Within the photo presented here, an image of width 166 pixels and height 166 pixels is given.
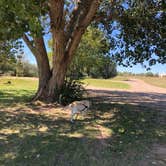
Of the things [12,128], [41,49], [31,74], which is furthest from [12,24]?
[31,74]

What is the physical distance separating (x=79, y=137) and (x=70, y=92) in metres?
5.93

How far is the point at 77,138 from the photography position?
6980 mm

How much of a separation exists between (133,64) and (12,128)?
7555 mm

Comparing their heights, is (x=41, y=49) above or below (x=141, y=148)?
above

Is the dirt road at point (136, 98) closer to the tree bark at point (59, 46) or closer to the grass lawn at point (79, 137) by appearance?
the grass lawn at point (79, 137)

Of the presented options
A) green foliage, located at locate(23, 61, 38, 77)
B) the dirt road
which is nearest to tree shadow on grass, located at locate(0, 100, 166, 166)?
the dirt road

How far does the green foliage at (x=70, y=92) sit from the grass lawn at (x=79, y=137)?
1650 mm

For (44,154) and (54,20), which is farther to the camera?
(54,20)

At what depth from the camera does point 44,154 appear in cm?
577

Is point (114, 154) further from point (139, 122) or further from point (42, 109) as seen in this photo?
Result: point (42, 109)

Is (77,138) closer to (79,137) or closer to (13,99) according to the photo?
(79,137)

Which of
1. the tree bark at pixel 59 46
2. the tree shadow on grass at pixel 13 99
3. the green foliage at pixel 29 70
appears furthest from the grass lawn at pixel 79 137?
the green foliage at pixel 29 70

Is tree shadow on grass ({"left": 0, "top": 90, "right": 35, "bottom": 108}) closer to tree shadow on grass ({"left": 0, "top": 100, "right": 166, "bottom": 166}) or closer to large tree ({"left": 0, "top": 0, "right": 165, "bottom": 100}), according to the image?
large tree ({"left": 0, "top": 0, "right": 165, "bottom": 100})

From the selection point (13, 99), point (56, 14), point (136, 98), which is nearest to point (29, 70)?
point (136, 98)
